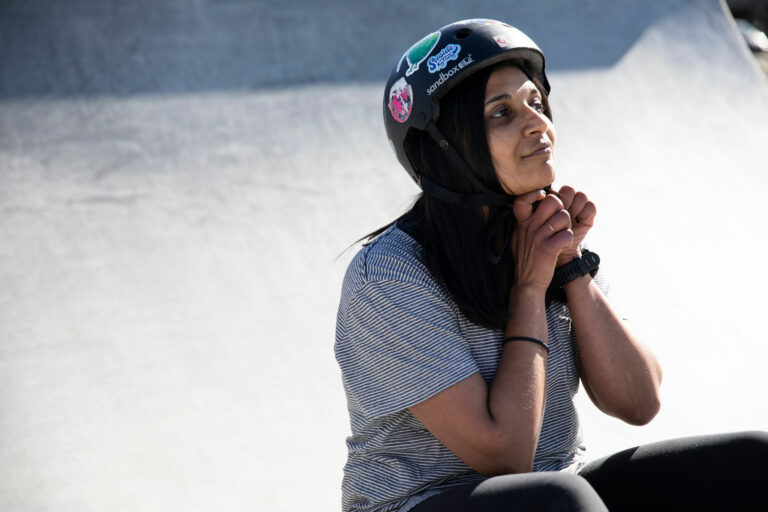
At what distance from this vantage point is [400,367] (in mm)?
1902

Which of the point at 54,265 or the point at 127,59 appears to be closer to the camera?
the point at 54,265

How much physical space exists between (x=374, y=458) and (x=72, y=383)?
1.99 meters

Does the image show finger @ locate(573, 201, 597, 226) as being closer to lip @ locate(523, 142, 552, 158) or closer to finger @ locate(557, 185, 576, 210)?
finger @ locate(557, 185, 576, 210)

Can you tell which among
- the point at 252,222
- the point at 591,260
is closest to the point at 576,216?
the point at 591,260

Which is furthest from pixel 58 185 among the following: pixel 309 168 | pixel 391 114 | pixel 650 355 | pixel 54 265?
pixel 650 355

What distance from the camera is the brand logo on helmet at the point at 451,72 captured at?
86.8 inches

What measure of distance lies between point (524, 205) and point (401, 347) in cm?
53

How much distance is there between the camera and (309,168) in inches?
182

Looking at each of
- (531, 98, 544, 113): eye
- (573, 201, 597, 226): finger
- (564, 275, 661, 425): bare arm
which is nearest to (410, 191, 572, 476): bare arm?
(564, 275, 661, 425): bare arm

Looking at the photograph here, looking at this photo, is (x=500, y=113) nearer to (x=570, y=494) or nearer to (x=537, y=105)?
(x=537, y=105)

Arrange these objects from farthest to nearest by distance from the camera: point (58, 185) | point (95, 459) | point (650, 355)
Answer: point (58, 185) → point (95, 459) → point (650, 355)

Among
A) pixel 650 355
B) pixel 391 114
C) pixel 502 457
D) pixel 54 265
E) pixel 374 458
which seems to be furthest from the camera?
pixel 54 265

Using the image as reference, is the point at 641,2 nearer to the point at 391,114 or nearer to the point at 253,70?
the point at 253,70

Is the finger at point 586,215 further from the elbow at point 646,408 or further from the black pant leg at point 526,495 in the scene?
the black pant leg at point 526,495
